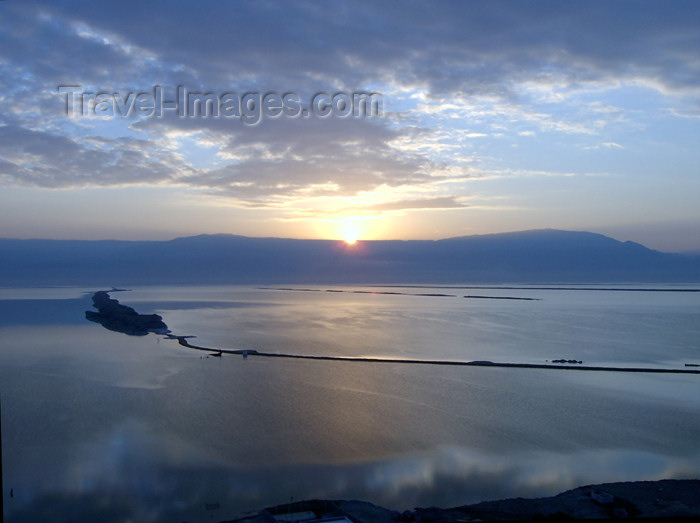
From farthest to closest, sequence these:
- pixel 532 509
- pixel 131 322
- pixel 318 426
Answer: pixel 131 322 → pixel 318 426 → pixel 532 509

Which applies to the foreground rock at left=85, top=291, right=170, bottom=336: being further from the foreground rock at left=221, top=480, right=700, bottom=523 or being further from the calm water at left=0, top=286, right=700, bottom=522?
the foreground rock at left=221, top=480, right=700, bottom=523

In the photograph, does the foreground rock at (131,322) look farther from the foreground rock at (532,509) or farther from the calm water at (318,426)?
the foreground rock at (532,509)

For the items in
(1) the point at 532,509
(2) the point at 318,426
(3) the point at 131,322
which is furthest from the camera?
(3) the point at 131,322

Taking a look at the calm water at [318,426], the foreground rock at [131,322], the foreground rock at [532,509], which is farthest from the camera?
the foreground rock at [131,322]

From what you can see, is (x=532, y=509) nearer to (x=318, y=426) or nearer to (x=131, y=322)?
(x=318, y=426)

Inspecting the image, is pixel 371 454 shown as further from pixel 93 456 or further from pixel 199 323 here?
pixel 199 323

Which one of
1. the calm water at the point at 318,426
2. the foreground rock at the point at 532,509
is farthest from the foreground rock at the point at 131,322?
the foreground rock at the point at 532,509

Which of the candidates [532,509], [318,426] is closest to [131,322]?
[318,426]
